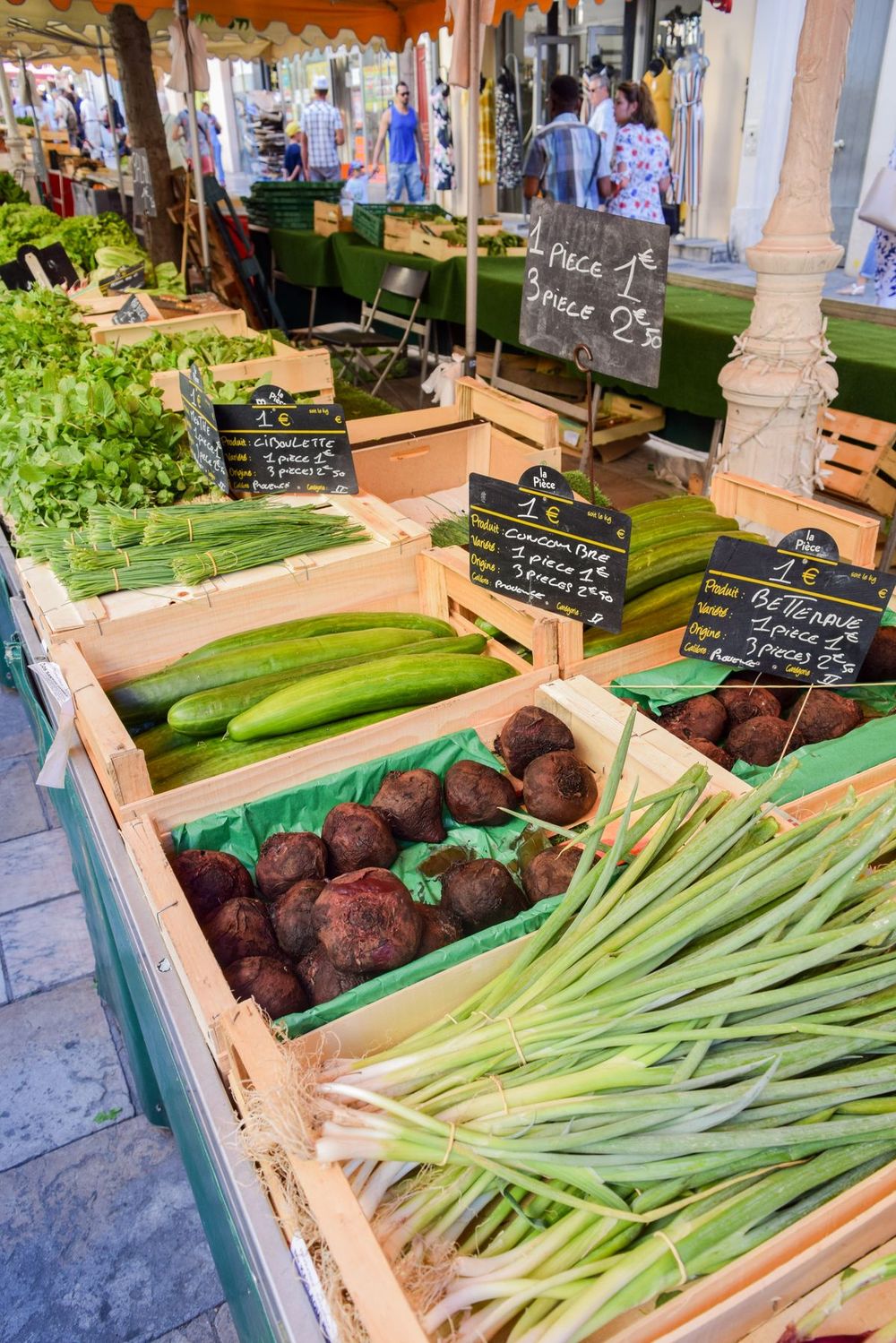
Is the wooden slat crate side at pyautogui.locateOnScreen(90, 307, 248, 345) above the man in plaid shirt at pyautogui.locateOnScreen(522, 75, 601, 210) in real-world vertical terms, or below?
below

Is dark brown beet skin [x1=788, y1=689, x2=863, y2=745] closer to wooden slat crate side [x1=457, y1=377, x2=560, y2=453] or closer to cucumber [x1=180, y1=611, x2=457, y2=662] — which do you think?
cucumber [x1=180, y1=611, x2=457, y2=662]

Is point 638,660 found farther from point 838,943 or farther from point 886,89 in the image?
point 886,89

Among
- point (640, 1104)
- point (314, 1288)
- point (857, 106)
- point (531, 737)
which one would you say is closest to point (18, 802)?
point (531, 737)

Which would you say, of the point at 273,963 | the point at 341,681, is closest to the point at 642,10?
the point at 341,681

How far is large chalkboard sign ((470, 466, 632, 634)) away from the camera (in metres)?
1.89

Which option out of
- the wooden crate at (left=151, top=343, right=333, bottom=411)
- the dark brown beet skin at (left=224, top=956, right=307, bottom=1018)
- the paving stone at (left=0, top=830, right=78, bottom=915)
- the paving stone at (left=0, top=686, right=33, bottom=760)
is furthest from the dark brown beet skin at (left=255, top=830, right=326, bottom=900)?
the paving stone at (left=0, top=686, right=33, bottom=760)

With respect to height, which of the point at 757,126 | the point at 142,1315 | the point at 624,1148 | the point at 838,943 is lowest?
the point at 142,1315

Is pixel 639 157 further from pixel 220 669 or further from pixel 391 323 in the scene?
pixel 220 669

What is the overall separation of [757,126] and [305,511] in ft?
31.9

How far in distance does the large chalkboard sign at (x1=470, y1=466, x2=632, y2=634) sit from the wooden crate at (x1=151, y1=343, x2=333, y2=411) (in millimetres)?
1807

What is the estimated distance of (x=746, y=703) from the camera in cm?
206

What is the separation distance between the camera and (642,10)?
11.4 metres

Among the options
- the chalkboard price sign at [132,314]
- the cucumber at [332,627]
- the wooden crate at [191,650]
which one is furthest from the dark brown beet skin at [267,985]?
the chalkboard price sign at [132,314]

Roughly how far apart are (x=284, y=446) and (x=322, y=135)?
15309 mm
